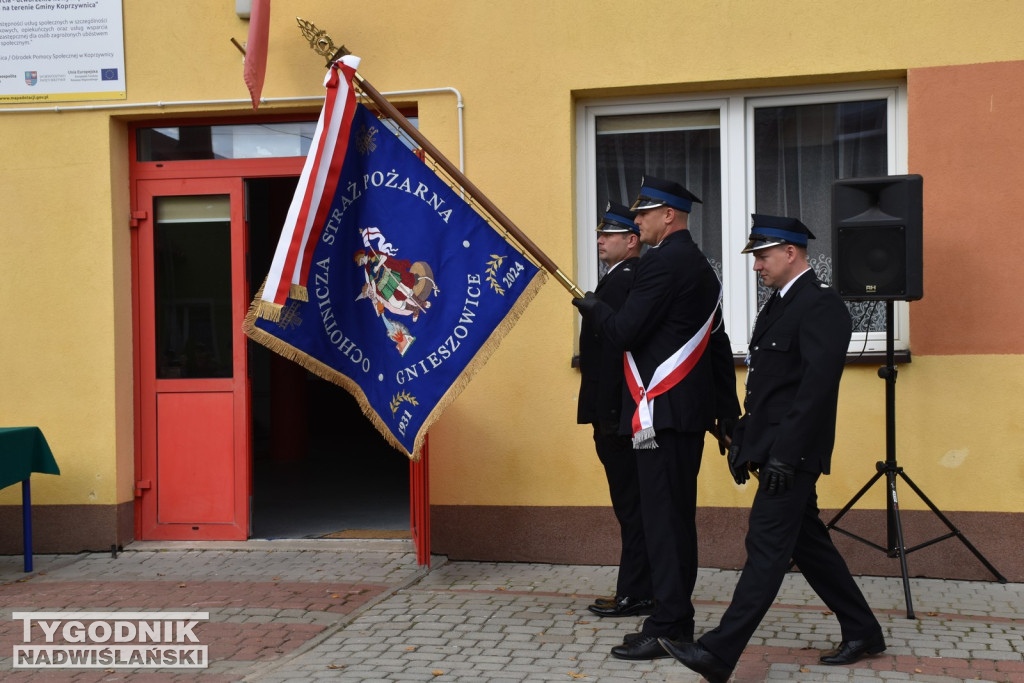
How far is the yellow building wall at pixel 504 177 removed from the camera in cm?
668

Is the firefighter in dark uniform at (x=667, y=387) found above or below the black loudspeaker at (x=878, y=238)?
below

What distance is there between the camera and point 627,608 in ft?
19.2

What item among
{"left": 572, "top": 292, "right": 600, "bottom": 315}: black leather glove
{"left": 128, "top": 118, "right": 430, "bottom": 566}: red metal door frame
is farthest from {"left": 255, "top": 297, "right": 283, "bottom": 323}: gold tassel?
{"left": 128, "top": 118, "right": 430, "bottom": 566}: red metal door frame

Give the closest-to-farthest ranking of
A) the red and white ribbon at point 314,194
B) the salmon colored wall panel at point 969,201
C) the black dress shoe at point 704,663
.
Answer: the black dress shoe at point 704,663
the red and white ribbon at point 314,194
the salmon colored wall panel at point 969,201

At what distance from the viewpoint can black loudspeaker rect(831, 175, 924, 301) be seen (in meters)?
6.10

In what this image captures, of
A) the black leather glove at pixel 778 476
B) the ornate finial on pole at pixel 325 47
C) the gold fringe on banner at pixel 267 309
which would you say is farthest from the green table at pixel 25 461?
the black leather glove at pixel 778 476

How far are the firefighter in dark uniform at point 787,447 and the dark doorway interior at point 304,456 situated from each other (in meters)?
3.51

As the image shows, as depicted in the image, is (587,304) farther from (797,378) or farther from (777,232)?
(797,378)

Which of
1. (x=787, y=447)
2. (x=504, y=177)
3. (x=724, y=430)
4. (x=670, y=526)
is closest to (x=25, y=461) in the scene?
(x=504, y=177)

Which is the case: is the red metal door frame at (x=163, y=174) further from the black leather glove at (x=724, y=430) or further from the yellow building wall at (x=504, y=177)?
the black leather glove at (x=724, y=430)

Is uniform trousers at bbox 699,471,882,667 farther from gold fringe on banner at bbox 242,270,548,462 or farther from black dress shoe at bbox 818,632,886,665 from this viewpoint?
gold fringe on banner at bbox 242,270,548,462

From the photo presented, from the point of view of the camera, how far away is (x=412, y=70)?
23.8 feet

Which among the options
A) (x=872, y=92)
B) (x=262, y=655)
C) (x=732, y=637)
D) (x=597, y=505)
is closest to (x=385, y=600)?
(x=262, y=655)

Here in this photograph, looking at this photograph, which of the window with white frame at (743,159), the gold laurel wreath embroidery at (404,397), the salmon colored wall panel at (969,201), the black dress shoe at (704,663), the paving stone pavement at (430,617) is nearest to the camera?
the black dress shoe at (704,663)
